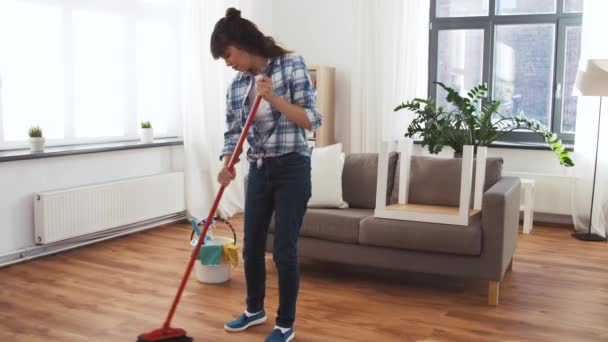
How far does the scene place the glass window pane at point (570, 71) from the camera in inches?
203

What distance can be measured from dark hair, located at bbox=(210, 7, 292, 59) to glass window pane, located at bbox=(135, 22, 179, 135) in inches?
104

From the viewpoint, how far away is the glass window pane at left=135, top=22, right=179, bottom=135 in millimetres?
4902

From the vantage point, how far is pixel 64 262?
3.89 meters

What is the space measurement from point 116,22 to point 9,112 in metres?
1.10

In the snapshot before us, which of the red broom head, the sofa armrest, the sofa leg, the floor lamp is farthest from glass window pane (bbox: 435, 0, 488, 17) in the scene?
the red broom head

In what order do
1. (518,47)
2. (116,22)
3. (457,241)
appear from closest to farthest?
(457,241) → (116,22) → (518,47)

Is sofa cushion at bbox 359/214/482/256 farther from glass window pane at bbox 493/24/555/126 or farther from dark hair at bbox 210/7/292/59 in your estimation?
glass window pane at bbox 493/24/555/126

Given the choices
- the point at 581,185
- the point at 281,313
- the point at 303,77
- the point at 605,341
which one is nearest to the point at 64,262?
the point at 281,313

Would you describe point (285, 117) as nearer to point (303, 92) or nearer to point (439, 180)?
point (303, 92)

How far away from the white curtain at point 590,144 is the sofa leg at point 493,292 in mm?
A: 1981

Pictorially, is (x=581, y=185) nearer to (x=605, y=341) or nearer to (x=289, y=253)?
(x=605, y=341)

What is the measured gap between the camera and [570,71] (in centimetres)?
519

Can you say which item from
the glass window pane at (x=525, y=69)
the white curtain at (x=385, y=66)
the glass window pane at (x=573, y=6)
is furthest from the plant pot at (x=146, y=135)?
the glass window pane at (x=573, y=6)

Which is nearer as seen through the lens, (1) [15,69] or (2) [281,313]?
(2) [281,313]
